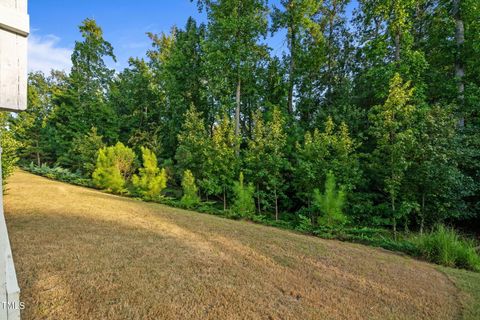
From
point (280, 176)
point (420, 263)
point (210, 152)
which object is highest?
point (210, 152)

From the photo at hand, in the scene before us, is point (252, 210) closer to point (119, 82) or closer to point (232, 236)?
point (232, 236)

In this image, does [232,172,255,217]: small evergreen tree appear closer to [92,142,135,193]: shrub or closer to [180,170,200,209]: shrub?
[180,170,200,209]: shrub

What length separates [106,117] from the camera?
19.4m

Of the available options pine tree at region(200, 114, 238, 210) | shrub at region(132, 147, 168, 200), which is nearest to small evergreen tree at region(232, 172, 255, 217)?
pine tree at region(200, 114, 238, 210)

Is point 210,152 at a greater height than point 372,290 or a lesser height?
greater

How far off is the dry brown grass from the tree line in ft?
11.1

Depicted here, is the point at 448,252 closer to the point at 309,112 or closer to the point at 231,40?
the point at 309,112

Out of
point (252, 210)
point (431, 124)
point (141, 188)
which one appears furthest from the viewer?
point (141, 188)

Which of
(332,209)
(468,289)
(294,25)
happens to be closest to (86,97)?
(294,25)

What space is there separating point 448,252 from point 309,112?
10.0 metres

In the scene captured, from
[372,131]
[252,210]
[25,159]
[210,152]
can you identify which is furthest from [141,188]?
[25,159]

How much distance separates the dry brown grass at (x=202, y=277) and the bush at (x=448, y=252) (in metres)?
0.65

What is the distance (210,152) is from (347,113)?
616 cm

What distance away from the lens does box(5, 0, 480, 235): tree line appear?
23.6 feet
